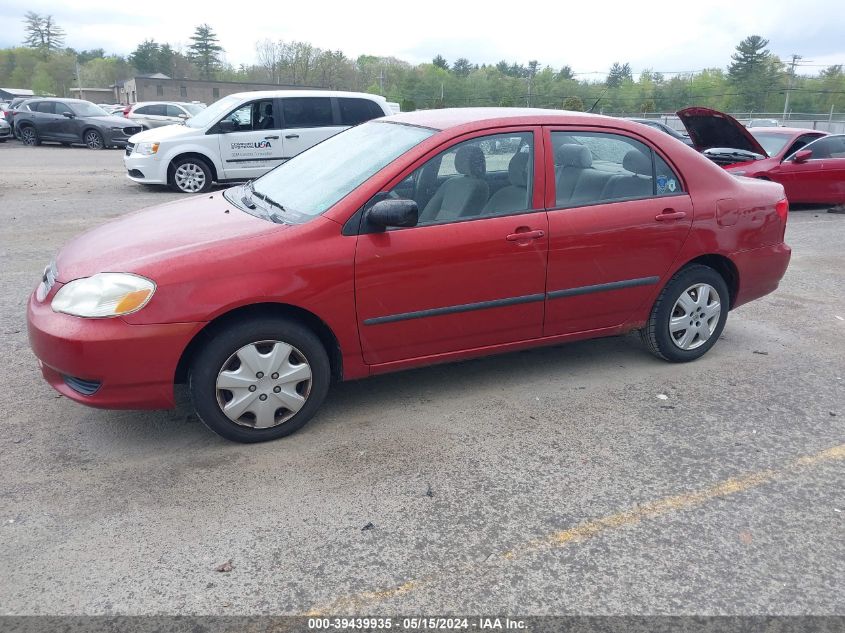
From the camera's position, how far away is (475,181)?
4.02m

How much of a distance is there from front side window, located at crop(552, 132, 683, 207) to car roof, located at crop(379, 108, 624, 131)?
98 millimetres

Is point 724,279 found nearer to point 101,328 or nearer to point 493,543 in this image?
point 493,543

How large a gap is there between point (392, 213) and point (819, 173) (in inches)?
417

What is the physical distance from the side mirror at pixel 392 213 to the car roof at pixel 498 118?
2.26ft

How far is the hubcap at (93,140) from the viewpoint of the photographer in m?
22.4

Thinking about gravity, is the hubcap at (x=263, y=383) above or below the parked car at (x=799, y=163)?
below

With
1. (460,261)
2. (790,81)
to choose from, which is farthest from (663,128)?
(790,81)

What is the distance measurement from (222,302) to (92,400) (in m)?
0.79

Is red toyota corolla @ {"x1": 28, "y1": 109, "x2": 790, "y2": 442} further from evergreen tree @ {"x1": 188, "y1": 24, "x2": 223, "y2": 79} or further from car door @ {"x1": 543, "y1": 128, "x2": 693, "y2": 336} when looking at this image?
evergreen tree @ {"x1": 188, "y1": 24, "x2": 223, "y2": 79}

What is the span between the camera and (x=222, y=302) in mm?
3375

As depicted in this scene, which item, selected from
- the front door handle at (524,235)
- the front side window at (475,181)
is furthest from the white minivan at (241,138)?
the front door handle at (524,235)

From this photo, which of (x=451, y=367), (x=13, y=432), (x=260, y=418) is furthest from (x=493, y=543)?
(x=13, y=432)

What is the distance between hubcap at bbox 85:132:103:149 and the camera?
2244 centimetres

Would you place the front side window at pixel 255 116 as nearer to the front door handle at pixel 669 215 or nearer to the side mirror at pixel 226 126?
the side mirror at pixel 226 126
